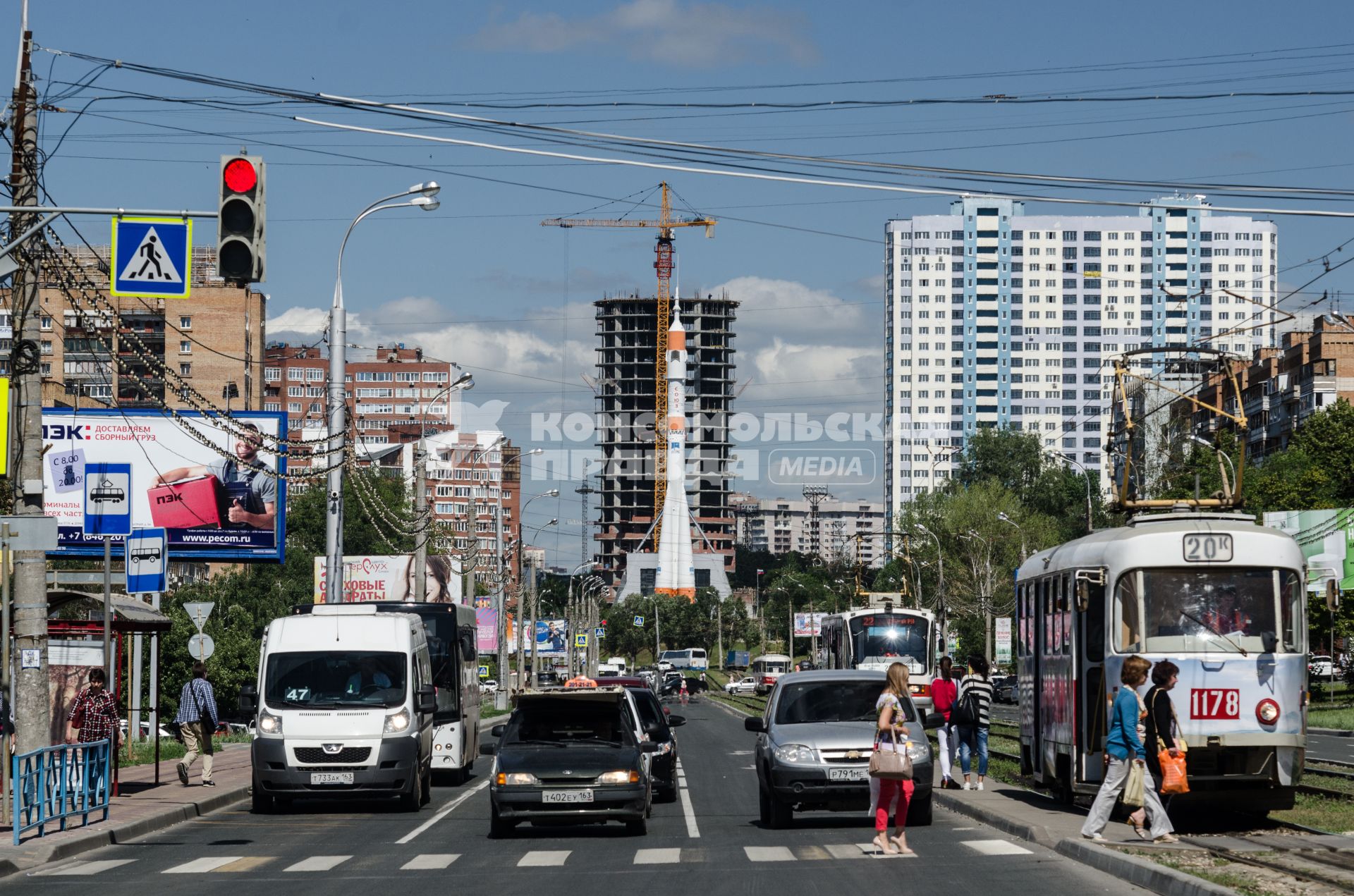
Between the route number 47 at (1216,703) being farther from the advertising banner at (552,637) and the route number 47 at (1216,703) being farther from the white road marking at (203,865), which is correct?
the advertising banner at (552,637)

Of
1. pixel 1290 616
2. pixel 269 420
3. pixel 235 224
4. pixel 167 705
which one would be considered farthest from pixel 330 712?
pixel 167 705

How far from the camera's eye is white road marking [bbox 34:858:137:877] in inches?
617

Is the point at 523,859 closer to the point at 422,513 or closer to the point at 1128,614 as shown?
the point at 1128,614

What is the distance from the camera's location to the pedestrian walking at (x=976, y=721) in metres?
24.1

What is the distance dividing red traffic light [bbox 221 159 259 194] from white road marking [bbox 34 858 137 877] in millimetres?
6134

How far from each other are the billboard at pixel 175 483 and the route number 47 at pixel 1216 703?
108 ft

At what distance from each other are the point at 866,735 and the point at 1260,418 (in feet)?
381

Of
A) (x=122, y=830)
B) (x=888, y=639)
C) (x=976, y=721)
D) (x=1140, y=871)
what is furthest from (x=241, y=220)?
(x=888, y=639)

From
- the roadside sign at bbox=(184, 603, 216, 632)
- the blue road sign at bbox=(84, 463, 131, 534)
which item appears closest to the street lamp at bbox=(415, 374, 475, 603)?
the blue road sign at bbox=(84, 463, 131, 534)

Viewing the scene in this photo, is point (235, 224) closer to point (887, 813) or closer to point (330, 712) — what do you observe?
point (887, 813)

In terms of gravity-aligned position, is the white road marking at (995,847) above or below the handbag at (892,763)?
below

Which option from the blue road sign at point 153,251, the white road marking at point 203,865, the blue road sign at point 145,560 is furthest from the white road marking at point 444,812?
the blue road sign at point 153,251

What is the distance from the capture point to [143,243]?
16.8m

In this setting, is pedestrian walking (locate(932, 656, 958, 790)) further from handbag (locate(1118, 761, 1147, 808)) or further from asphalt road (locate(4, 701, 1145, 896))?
handbag (locate(1118, 761, 1147, 808))
